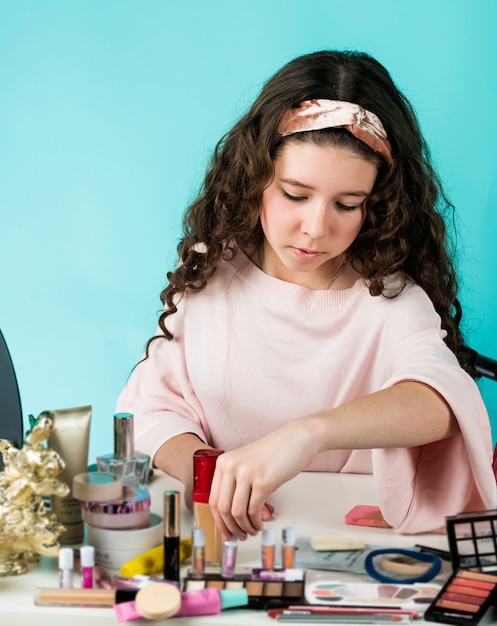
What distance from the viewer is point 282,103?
4.14ft

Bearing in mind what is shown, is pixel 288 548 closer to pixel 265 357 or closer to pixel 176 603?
pixel 176 603

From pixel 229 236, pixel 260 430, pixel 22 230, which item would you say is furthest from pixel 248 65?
pixel 260 430

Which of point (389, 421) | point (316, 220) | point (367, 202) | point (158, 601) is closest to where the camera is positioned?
point (158, 601)

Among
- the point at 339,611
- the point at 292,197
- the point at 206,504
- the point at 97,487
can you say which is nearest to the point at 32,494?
the point at 97,487

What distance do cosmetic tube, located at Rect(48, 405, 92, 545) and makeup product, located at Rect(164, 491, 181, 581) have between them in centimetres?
11

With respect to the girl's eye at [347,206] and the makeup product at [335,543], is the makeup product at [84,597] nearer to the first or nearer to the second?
the makeup product at [335,543]

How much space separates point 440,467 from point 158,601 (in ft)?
1.34

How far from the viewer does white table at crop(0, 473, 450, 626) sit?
0.86 meters

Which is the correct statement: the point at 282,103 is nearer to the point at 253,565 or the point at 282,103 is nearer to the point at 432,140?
the point at 253,565

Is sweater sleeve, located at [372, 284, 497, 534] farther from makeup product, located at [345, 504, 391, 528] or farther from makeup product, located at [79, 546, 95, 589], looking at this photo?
makeup product, located at [79, 546, 95, 589]

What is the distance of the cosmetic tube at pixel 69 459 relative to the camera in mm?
969

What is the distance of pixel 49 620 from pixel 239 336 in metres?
0.58

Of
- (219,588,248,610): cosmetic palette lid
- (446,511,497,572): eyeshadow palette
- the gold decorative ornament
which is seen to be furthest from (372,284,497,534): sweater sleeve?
the gold decorative ornament

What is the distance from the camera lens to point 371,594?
0.89 meters
